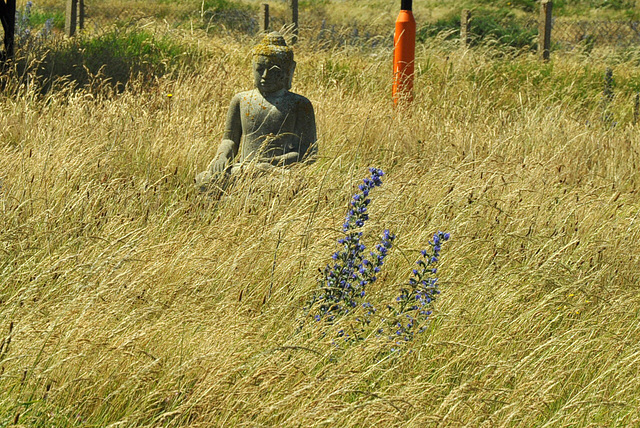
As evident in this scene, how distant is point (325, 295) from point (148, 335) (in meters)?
0.77

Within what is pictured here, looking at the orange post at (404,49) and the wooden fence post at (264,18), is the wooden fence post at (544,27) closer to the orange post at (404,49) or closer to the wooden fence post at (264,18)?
the wooden fence post at (264,18)

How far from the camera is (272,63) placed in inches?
193

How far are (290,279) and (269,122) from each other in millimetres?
1638

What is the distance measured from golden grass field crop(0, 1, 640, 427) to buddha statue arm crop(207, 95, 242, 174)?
9.8 inches

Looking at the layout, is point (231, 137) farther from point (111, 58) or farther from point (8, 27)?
point (111, 58)

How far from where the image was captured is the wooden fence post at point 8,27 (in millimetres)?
7750

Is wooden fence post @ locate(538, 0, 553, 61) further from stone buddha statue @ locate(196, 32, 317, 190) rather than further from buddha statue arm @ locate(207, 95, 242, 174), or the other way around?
buddha statue arm @ locate(207, 95, 242, 174)

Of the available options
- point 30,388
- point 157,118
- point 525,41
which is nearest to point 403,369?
point 30,388

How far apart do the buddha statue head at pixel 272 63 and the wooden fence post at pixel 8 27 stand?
3.82 meters

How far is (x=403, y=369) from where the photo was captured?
3.03m

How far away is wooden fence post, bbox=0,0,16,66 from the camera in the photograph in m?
7.75

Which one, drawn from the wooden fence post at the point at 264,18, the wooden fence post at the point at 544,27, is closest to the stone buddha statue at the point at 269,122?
the wooden fence post at the point at 264,18

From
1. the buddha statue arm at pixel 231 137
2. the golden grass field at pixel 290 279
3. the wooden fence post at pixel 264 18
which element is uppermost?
the wooden fence post at pixel 264 18

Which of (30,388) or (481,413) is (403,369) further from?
(30,388)
